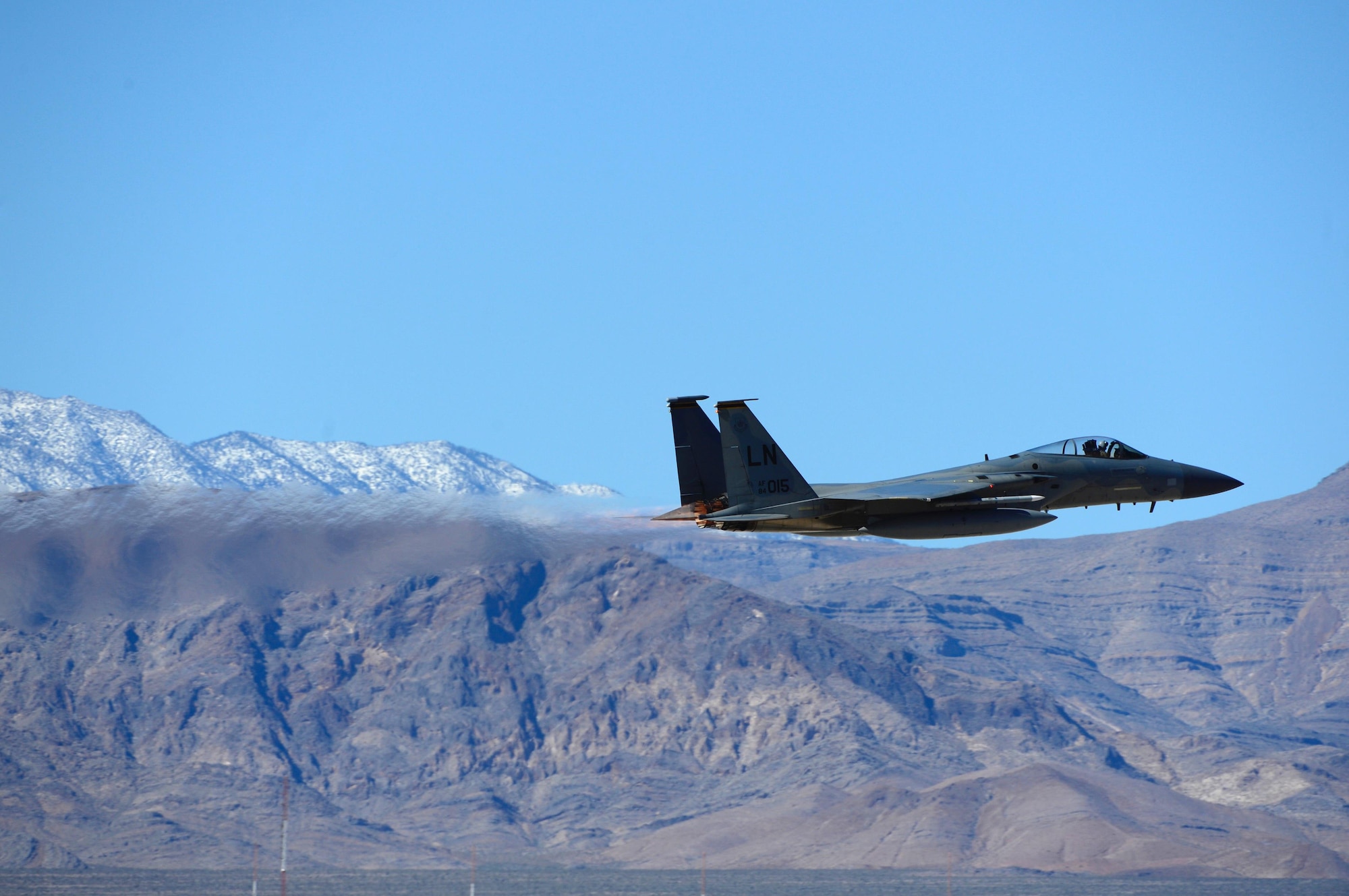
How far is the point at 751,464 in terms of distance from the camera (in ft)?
206

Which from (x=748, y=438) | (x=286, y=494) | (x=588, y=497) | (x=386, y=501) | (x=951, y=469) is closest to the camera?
(x=748, y=438)

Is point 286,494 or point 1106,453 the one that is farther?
point 286,494

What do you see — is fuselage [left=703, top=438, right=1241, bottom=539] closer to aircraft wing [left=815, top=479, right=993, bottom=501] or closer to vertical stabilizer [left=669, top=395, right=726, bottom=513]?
aircraft wing [left=815, top=479, right=993, bottom=501]

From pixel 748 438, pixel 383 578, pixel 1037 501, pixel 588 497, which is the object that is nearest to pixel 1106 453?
pixel 1037 501

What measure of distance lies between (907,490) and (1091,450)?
8.41 m

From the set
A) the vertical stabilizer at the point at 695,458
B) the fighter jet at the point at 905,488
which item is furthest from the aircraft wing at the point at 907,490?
the vertical stabilizer at the point at 695,458

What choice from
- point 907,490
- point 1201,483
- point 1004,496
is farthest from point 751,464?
point 1201,483

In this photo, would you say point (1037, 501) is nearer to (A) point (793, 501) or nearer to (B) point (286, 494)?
(A) point (793, 501)

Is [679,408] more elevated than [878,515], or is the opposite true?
[679,408]

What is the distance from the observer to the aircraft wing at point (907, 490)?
63469 millimetres

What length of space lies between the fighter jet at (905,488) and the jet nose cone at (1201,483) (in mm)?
36

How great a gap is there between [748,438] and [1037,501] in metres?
11.3

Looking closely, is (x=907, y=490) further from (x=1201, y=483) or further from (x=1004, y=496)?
(x=1201, y=483)

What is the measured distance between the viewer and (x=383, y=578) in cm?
19662
